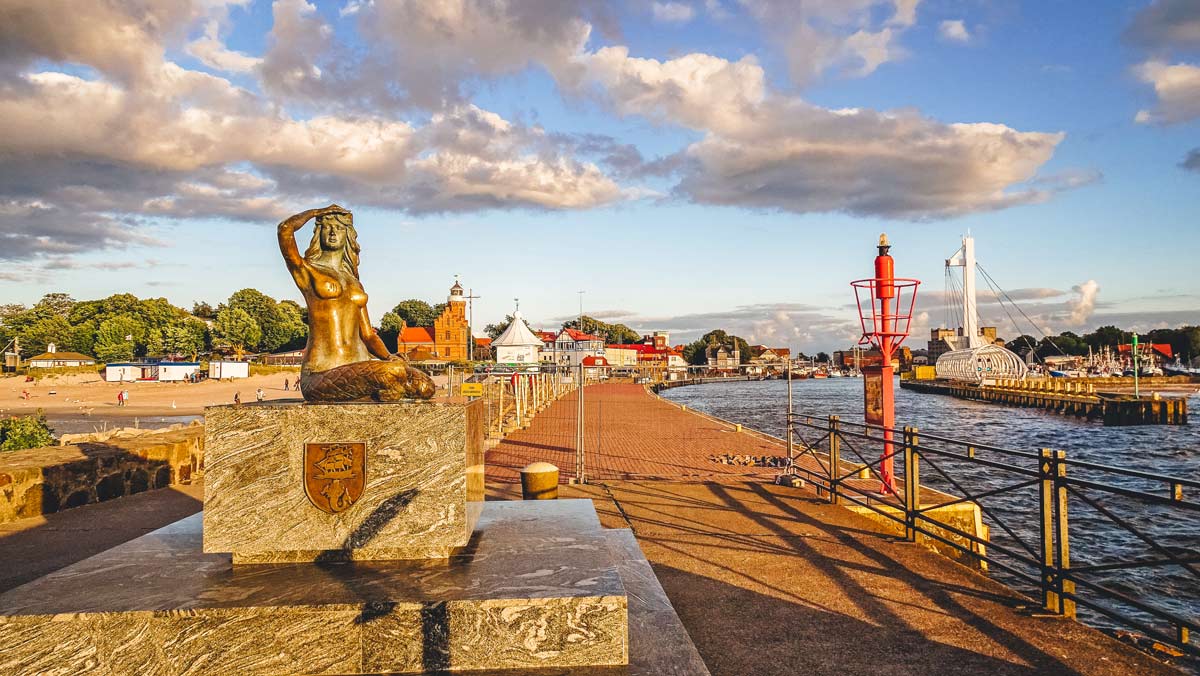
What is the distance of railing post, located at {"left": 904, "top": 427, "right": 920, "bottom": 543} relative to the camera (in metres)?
7.25

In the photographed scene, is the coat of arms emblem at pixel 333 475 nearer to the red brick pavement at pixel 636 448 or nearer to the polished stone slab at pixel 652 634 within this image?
the polished stone slab at pixel 652 634

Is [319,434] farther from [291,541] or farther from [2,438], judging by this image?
[2,438]

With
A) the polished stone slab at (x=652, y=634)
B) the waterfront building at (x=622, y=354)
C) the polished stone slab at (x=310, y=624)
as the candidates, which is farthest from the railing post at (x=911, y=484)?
the waterfront building at (x=622, y=354)

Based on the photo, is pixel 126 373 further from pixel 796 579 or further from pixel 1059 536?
pixel 1059 536

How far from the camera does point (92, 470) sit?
387 inches

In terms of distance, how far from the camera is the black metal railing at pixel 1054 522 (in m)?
4.86

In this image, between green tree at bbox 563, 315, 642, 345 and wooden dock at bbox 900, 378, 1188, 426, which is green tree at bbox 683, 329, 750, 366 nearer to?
green tree at bbox 563, 315, 642, 345

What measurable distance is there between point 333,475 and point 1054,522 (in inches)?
533

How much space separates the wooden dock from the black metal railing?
28.9 m

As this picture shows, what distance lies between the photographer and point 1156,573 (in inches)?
426

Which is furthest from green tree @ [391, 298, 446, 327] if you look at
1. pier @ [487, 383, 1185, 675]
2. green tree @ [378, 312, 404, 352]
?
pier @ [487, 383, 1185, 675]

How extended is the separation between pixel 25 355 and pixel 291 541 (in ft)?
358

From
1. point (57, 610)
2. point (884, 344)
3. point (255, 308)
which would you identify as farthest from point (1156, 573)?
point (255, 308)

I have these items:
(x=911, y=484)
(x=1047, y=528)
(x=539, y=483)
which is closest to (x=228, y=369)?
(x=539, y=483)
